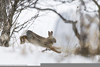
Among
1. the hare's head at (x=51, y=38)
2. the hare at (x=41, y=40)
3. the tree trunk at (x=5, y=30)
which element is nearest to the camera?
the hare at (x=41, y=40)

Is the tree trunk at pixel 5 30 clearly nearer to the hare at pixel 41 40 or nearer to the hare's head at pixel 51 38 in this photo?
the hare at pixel 41 40

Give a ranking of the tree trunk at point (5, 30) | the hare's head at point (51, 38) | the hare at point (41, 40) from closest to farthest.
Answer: the hare at point (41, 40) → the hare's head at point (51, 38) → the tree trunk at point (5, 30)

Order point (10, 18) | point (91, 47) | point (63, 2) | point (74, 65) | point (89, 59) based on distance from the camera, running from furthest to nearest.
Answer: point (63, 2) < point (10, 18) < point (91, 47) < point (89, 59) < point (74, 65)

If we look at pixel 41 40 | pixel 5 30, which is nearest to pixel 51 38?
pixel 41 40

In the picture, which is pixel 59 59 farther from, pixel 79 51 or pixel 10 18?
pixel 10 18

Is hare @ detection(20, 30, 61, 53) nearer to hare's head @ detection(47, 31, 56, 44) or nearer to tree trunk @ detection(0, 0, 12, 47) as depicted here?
hare's head @ detection(47, 31, 56, 44)

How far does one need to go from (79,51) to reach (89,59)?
1.31ft

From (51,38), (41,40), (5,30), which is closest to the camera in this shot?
(41,40)

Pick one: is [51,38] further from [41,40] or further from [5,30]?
[5,30]

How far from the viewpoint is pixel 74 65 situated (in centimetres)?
168

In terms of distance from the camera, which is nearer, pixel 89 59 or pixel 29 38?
pixel 89 59

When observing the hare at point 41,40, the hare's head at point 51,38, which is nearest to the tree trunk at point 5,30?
the hare at point 41,40

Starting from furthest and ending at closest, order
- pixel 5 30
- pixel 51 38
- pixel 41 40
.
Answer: pixel 5 30 < pixel 51 38 < pixel 41 40

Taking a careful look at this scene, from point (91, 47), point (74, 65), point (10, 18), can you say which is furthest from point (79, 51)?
point (10, 18)
